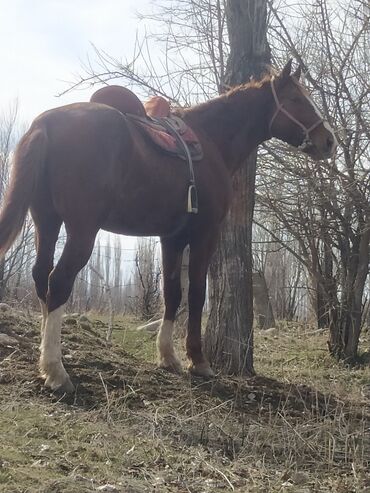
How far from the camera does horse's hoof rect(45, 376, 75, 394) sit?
4438mm

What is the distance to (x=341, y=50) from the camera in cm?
826

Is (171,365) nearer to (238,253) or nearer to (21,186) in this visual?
(238,253)

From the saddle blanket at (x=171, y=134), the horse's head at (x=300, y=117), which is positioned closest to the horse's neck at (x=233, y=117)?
the horse's head at (x=300, y=117)

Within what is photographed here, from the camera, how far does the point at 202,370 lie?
18.2 ft

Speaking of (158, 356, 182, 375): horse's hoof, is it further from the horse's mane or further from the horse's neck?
the horse's mane

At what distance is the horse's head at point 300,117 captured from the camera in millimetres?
5953

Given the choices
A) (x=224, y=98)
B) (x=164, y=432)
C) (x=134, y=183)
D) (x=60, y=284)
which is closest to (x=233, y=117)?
(x=224, y=98)

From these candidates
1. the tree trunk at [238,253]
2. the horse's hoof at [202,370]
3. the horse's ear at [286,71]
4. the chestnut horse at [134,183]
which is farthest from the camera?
the tree trunk at [238,253]

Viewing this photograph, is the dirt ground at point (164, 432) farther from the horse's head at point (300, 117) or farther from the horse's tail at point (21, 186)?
the horse's head at point (300, 117)

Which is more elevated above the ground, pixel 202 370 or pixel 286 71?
pixel 286 71

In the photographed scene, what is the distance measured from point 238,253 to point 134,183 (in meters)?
1.63

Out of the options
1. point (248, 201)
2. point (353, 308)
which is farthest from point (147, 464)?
point (353, 308)

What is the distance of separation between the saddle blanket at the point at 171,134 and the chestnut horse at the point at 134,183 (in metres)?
0.07

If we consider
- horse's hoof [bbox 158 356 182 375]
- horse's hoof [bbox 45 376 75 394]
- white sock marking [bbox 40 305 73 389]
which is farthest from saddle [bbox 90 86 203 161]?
horse's hoof [bbox 45 376 75 394]
